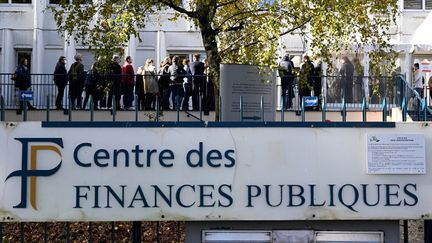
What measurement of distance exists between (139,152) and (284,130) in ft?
4.78

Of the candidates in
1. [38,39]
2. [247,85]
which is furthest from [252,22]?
[38,39]

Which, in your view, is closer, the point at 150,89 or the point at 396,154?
the point at 396,154

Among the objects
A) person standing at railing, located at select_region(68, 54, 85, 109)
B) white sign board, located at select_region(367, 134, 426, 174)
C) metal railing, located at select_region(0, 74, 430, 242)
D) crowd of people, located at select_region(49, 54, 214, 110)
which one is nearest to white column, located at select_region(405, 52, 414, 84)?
metal railing, located at select_region(0, 74, 430, 242)

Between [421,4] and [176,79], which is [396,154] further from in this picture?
[421,4]

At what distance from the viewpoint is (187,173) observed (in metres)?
8.12

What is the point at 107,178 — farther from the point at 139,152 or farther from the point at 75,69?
the point at 75,69

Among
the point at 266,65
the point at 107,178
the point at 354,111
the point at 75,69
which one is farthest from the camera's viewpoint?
the point at 75,69

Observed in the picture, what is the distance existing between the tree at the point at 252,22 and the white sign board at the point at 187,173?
5.01 meters

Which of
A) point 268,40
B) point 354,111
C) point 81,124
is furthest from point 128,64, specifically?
point 81,124

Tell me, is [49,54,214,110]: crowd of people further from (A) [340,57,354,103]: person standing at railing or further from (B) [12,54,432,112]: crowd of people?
(A) [340,57,354,103]: person standing at railing

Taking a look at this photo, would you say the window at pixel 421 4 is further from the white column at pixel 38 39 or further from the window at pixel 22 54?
the window at pixel 22 54

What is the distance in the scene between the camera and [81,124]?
8117mm

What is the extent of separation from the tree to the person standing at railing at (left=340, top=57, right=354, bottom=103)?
384 cm

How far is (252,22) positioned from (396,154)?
7922mm
